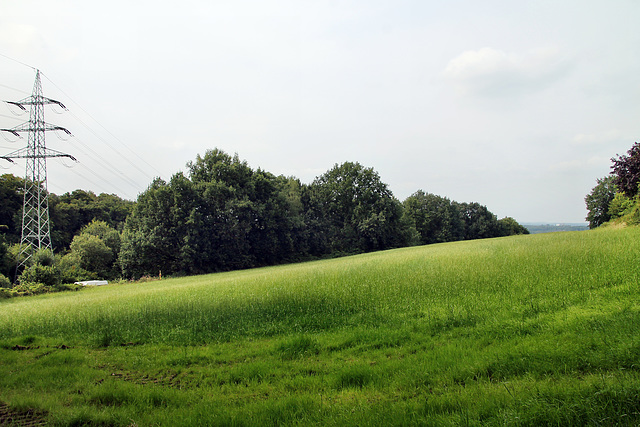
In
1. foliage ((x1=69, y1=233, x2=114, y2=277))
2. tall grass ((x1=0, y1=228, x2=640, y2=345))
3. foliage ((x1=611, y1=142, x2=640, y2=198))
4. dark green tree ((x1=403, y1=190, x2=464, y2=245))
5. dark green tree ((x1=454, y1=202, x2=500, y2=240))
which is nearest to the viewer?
tall grass ((x1=0, y1=228, x2=640, y2=345))

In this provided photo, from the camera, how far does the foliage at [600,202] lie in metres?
68.9

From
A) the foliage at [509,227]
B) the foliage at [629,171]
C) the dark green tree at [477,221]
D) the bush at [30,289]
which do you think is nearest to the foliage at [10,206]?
the bush at [30,289]

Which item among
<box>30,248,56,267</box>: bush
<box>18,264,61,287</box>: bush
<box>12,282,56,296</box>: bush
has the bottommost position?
<box>12,282,56,296</box>: bush

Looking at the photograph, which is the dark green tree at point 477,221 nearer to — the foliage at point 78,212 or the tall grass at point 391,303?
the foliage at point 78,212

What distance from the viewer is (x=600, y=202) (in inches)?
2783

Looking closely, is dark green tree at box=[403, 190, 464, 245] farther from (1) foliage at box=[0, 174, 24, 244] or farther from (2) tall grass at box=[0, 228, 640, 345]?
(1) foliage at box=[0, 174, 24, 244]

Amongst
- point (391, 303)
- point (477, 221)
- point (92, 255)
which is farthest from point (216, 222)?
point (477, 221)

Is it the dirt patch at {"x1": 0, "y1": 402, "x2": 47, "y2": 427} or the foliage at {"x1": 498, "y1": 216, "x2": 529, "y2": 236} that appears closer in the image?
the dirt patch at {"x1": 0, "y1": 402, "x2": 47, "y2": 427}

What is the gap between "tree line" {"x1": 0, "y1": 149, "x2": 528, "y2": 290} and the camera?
46.3m

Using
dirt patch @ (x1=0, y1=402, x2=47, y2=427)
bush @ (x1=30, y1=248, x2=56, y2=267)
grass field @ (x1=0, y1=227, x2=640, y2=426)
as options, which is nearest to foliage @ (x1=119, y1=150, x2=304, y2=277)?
bush @ (x1=30, y1=248, x2=56, y2=267)

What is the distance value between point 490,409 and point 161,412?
447 centimetres

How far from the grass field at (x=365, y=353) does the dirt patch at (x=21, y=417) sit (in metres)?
0.03

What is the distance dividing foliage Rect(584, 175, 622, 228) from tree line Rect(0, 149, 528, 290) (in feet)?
123

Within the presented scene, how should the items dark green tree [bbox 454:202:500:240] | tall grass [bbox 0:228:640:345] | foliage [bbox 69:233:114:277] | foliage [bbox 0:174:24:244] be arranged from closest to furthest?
tall grass [bbox 0:228:640:345] → foliage [bbox 69:233:114:277] → foliage [bbox 0:174:24:244] → dark green tree [bbox 454:202:500:240]
